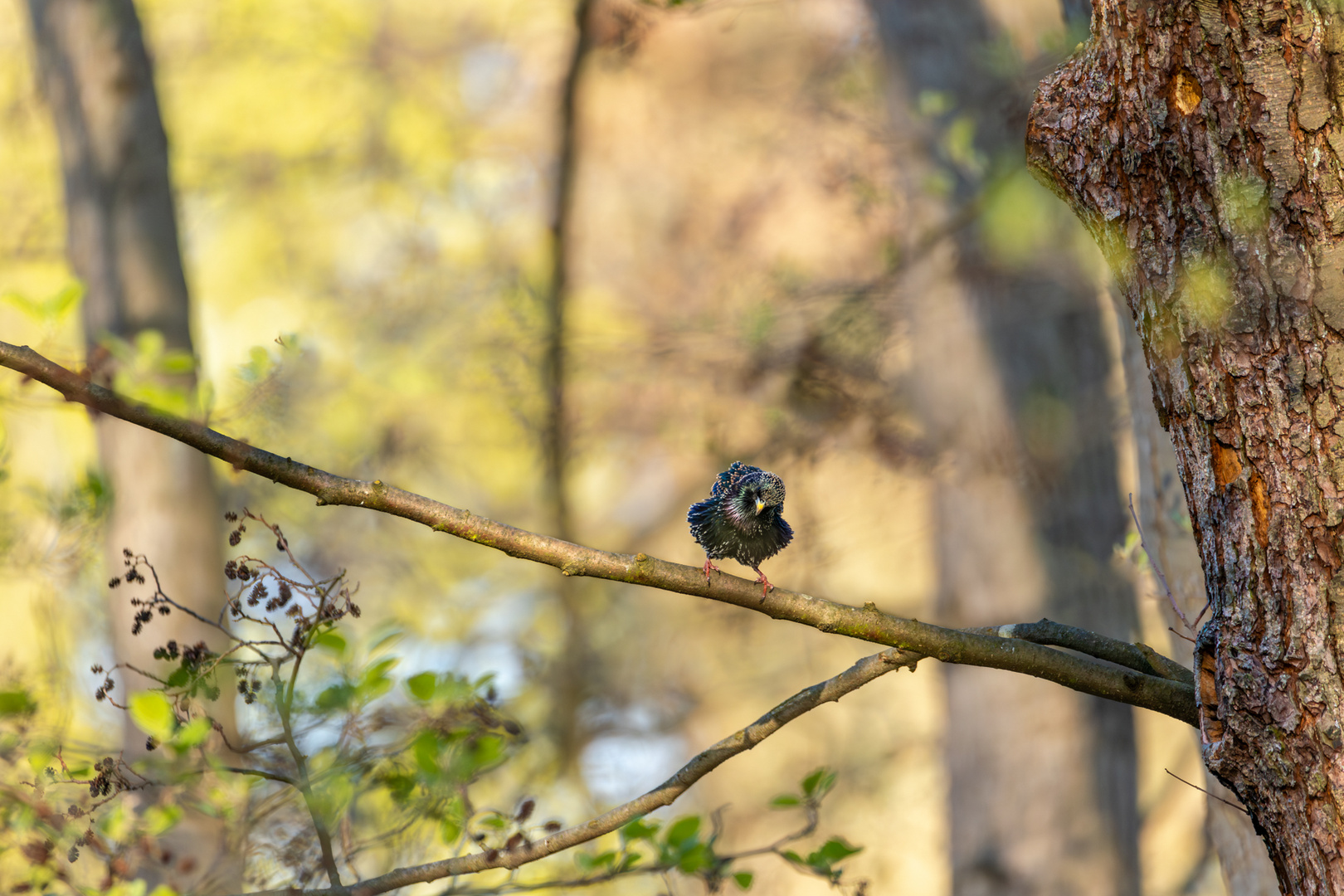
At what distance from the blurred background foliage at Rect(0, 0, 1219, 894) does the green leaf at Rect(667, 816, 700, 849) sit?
403cm

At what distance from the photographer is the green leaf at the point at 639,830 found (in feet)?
9.48

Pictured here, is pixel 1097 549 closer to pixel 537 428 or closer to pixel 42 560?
pixel 537 428

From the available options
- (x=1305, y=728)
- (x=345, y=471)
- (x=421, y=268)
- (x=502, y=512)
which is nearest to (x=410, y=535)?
(x=502, y=512)

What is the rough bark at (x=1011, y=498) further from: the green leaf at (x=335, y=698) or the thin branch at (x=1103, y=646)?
the green leaf at (x=335, y=698)

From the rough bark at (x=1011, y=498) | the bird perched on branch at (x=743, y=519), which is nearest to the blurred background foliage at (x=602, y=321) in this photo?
the rough bark at (x=1011, y=498)

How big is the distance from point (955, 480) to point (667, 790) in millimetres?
4875

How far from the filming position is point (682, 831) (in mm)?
2990

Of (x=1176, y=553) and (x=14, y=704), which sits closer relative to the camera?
(x=14, y=704)

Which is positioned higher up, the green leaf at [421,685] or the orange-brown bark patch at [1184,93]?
the orange-brown bark patch at [1184,93]

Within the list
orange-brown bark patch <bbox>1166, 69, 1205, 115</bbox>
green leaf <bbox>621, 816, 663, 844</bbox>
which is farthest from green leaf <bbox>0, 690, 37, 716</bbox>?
orange-brown bark patch <bbox>1166, 69, 1205, 115</bbox>

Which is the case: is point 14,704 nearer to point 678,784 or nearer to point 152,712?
point 152,712

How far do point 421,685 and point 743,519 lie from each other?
3.83ft

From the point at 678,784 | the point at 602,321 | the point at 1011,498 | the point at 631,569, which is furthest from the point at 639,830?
the point at 602,321

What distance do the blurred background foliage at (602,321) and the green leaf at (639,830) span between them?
4.05 m
